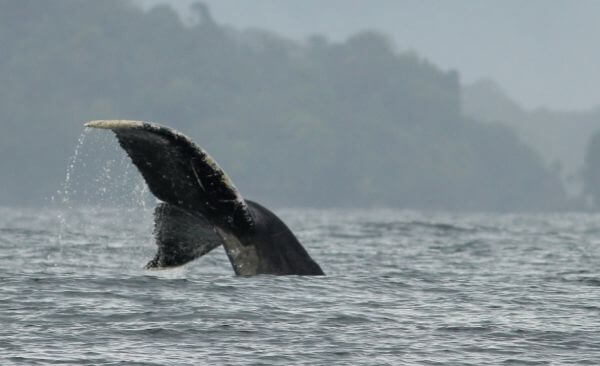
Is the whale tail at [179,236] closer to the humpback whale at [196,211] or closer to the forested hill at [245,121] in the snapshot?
the humpback whale at [196,211]

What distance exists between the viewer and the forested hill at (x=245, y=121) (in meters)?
173

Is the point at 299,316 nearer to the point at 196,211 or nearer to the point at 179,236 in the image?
the point at 179,236

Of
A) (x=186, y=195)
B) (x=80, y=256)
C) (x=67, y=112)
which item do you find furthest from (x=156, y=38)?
(x=186, y=195)

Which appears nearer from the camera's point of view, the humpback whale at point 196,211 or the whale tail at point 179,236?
the humpback whale at point 196,211

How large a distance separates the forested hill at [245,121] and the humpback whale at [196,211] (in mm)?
147851

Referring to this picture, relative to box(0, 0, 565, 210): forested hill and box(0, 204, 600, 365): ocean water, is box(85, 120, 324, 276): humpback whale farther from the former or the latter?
box(0, 0, 565, 210): forested hill

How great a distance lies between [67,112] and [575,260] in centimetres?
15057

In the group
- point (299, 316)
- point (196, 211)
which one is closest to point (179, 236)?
point (196, 211)

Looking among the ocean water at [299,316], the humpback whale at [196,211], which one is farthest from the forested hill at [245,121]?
the humpback whale at [196,211]

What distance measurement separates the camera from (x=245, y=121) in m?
184

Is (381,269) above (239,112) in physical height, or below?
below

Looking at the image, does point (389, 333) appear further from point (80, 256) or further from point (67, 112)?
point (67, 112)

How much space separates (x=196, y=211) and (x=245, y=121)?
6720 inches

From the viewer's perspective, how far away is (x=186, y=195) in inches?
533
